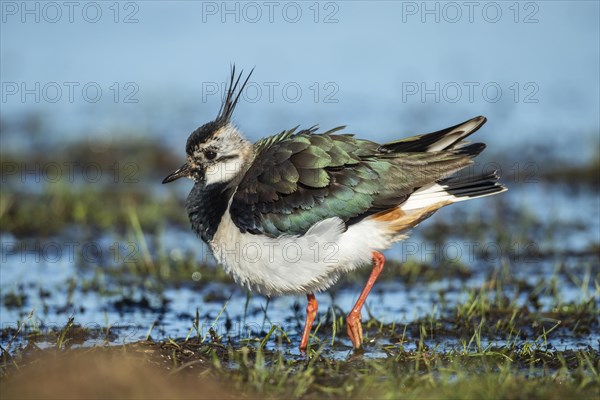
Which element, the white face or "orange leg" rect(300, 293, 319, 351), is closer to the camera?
"orange leg" rect(300, 293, 319, 351)

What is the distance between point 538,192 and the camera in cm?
1034

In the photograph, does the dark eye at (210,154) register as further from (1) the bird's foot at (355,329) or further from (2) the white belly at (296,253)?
(1) the bird's foot at (355,329)

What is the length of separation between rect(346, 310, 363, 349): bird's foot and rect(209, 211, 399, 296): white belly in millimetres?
290

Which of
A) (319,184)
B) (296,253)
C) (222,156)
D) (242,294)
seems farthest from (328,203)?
(242,294)

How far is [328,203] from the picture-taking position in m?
5.77

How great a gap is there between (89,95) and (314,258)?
8.43 meters

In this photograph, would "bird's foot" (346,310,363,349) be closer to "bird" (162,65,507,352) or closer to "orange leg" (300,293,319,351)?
"bird" (162,65,507,352)

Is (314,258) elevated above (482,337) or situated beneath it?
elevated above

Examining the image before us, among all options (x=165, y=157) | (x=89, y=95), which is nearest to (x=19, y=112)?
(x=89, y=95)

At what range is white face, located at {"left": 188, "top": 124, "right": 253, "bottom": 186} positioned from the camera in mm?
6426

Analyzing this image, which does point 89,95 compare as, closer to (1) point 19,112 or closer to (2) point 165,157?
(1) point 19,112

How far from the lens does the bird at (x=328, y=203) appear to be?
18.9 ft

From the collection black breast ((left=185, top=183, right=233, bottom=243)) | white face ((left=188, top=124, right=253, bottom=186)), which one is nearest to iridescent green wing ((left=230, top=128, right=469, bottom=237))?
black breast ((left=185, top=183, right=233, bottom=243))

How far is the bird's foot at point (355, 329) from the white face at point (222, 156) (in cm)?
125
